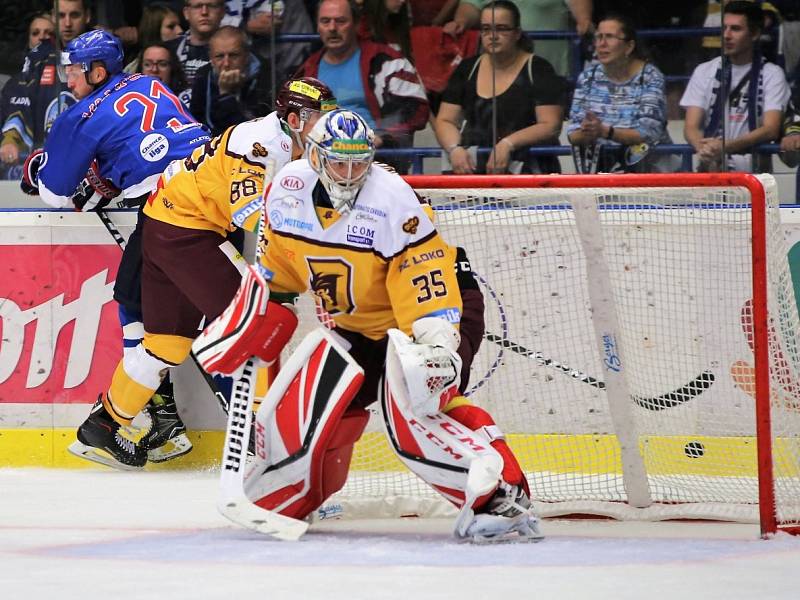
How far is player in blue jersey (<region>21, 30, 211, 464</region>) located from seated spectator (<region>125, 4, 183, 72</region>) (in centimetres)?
66

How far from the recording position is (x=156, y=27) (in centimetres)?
573

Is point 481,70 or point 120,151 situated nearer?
point 120,151

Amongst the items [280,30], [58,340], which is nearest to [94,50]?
[280,30]

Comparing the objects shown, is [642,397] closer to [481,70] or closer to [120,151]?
[481,70]

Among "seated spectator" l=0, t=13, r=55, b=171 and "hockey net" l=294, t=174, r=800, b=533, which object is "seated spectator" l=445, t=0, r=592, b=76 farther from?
"seated spectator" l=0, t=13, r=55, b=171

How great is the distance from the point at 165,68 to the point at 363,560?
9.91ft

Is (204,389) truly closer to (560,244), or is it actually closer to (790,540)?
(560,244)

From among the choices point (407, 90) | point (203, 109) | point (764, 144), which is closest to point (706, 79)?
point (764, 144)

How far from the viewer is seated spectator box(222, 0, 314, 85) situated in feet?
18.5

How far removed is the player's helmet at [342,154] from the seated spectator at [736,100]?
2.27m

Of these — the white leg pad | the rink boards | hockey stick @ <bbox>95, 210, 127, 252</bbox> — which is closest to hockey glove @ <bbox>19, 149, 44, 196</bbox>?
the rink boards

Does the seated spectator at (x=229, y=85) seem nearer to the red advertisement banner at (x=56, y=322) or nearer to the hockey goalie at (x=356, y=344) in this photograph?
the red advertisement banner at (x=56, y=322)

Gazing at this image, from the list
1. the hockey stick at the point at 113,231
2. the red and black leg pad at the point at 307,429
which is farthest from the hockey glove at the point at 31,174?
the red and black leg pad at the point at 307,429

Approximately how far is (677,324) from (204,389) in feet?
5.42
